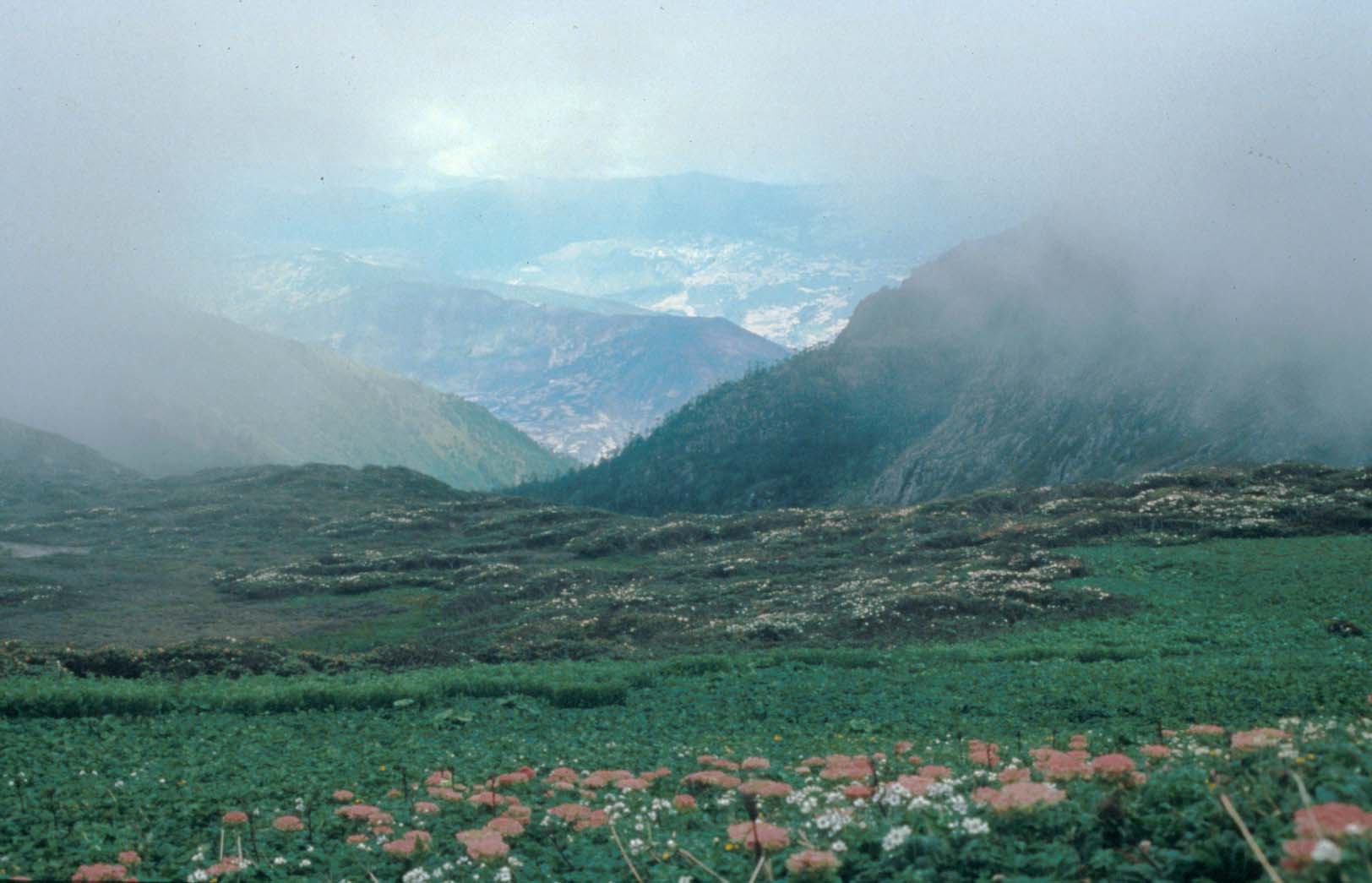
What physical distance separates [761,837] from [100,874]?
668 centimetres

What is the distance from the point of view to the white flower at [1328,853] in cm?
613

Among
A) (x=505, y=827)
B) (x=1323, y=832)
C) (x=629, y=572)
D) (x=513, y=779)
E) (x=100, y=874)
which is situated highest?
(x=1323, y=832)

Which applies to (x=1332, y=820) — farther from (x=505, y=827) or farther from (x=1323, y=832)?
(x=505, y=827)

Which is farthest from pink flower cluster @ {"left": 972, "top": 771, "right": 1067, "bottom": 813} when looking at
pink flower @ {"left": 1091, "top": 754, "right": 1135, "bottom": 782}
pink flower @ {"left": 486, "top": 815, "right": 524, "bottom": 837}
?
pink flower @ {"left": 486, "top": 815, "right": 524, "bottom": 837}

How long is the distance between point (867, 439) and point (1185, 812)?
582 feet

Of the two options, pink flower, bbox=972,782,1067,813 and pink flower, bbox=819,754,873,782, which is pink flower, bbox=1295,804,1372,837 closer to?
pink flower, bbox=972,782,1067,813

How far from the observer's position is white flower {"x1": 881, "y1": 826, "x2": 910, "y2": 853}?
28.9ft

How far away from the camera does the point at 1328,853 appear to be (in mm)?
6148

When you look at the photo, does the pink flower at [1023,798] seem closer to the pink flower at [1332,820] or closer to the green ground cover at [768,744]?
the green ground cover at [768,744]

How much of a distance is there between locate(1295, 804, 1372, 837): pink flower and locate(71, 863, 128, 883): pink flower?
10.5 m

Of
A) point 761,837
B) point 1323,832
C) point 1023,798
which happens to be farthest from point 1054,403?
point 1323,832

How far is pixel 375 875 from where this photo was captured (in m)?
11.3

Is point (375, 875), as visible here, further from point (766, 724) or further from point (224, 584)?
point (224, 584)

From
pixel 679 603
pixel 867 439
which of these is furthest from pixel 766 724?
pixel 867 439
